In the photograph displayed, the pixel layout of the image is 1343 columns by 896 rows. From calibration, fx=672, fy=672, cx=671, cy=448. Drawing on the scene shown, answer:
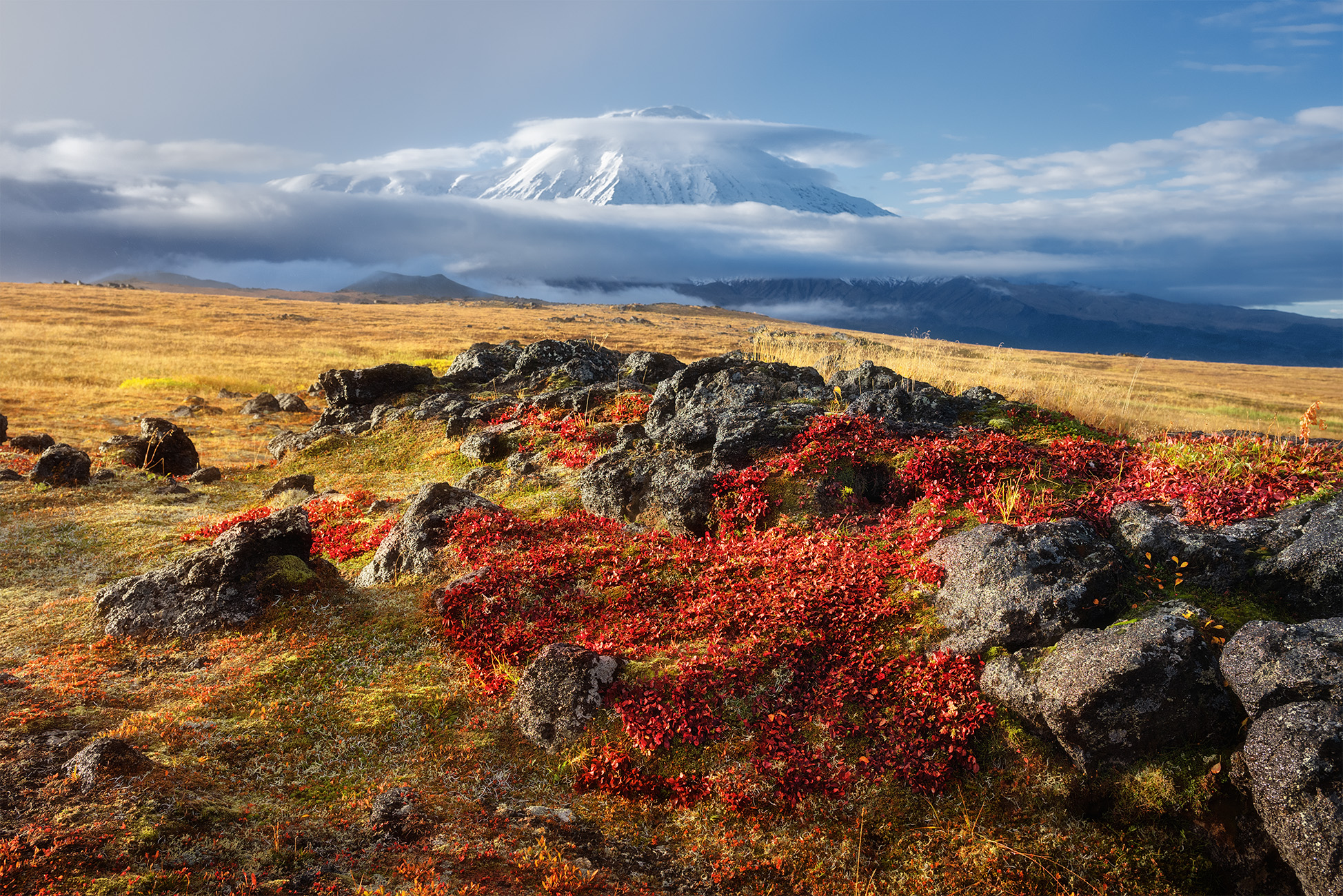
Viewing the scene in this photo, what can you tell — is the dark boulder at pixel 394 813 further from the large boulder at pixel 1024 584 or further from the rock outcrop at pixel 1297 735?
the rock outcrop at pixel 1297 735

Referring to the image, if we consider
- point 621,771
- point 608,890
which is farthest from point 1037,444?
point 608,890

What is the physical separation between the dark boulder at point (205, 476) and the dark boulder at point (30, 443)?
522 cm

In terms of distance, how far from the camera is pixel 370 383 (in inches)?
1069

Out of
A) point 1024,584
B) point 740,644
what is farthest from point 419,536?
point 1024,584

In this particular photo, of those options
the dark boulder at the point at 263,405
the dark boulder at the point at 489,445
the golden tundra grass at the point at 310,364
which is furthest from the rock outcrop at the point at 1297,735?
the dark boulder at the point at 263,405

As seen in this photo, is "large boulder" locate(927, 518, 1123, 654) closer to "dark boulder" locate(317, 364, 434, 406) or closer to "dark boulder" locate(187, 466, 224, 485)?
"dark boulder" locate(187, 466, 224, 485)

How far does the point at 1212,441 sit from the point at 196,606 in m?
18.9

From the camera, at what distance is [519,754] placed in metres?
8.31

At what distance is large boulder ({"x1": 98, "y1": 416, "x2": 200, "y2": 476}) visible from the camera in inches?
814

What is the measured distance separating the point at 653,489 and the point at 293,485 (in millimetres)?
11750

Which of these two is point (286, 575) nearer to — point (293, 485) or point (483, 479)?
point (483, 479)

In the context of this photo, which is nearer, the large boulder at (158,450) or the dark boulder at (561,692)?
the dark boulder at (561,692)

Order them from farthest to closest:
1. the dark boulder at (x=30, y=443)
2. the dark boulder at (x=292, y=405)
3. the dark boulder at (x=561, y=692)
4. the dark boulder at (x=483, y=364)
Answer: the dark boulder at (x=292, y=405)
the dark boulder at (x=483, y=364)
the dark boulder at (x=30, y=443)
the dark boulder at (x=561, y=692)

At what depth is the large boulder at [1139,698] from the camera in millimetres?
7062
